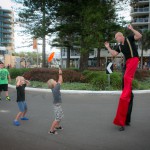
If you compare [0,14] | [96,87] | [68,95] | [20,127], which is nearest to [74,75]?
[96,87]

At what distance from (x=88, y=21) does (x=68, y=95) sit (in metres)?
7.21

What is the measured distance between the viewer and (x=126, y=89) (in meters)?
6.35

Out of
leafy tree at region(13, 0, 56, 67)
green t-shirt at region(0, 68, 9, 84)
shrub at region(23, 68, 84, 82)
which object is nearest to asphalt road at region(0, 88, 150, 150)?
green t-shirt at region(0, 68, 9, 84)

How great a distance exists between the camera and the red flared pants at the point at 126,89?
20.7 ft

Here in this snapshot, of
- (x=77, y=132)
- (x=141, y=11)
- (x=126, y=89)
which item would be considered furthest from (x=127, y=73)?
(x=141, y=11)

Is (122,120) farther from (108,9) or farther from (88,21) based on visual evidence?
(108,9)

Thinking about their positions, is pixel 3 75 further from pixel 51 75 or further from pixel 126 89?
pixel 51 75

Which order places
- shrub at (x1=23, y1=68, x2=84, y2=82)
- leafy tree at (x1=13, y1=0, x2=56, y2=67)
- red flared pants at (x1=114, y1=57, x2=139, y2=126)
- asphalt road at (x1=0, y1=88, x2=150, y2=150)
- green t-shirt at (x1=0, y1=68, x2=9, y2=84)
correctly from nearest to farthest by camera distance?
asphalt road at (x1=0, y1=88, x2=150, y2=150) < red flared pants at (x1=114, y1=57, x2=139, y2=126) < green t-shirt at (x1=0, y1=68, x2=9, y2=84) < shrub at (x1=23, y1=68, x2=84, y2=82) < leafy tree at (x1=13, y1=0, x2=56, y2=67)

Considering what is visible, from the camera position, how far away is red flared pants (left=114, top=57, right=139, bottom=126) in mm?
6316

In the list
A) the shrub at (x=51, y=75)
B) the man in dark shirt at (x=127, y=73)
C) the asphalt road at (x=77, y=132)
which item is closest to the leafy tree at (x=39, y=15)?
the shrub at (x=51, y=75)

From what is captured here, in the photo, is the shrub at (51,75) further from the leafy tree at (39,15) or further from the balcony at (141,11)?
the balcony at (141,11)

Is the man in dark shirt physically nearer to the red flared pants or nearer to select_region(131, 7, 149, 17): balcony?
the red flared pants

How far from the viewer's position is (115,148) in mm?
4977

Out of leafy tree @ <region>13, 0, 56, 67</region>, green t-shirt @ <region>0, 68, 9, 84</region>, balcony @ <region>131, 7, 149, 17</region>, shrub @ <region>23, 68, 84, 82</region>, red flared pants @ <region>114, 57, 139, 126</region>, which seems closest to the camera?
red flared pants @ <region>114, 57, 139, 126</region>
